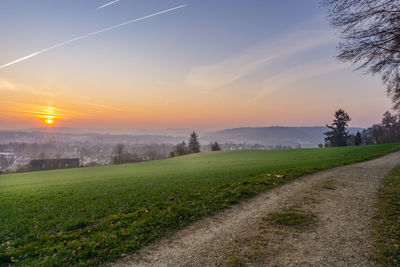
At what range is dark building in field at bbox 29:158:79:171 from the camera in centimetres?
7284

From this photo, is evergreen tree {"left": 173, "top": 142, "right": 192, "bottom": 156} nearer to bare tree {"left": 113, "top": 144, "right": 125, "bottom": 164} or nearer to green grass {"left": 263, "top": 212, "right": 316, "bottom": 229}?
bare tree {"left": 113, "top": 144, "right": 125, "bottom": 164}

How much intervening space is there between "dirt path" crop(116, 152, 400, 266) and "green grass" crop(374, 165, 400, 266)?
24cm

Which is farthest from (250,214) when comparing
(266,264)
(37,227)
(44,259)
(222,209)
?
(37,227)

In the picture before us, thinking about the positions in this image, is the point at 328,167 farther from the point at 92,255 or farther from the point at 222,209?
the point at 92,255

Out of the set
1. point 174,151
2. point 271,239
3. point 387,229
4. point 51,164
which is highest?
point 174,151

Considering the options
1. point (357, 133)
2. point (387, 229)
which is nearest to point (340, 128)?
point (357, 133)

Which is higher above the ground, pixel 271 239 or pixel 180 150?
pixel 180 150

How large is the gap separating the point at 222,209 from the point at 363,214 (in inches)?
201

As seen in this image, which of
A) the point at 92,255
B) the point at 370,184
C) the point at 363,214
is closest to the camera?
the point at 92,255

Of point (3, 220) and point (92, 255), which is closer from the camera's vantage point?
point (92, 255)

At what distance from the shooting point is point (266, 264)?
169 inches

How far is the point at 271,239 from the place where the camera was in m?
5.34

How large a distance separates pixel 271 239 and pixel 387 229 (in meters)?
3.56

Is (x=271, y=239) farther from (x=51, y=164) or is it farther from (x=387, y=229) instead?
(x=51, y=164)
